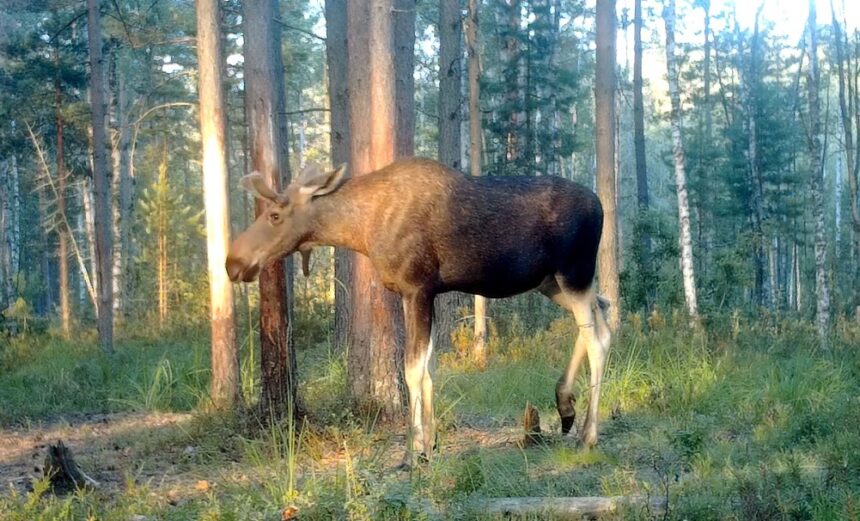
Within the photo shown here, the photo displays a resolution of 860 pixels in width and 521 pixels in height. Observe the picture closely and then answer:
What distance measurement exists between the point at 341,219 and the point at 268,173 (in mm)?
1627

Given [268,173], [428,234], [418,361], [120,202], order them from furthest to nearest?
[120,202] → [268,173] → [428,234] → [418,361]

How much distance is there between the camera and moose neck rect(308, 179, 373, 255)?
7.88 meters

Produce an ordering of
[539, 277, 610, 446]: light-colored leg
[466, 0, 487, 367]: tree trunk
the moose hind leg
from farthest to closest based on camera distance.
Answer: [466, 0, 487, 367]: tree trunk → the moose hind leg → [539, 277, 610, 446]: light-colored leg

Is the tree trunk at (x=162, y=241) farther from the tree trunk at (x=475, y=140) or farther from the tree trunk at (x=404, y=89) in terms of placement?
the tree trunk at (x=404, y=89)

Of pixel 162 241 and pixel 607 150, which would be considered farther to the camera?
pixel 162 241

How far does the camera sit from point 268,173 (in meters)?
9.22

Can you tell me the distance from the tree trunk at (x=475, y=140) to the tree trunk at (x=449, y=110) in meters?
0.26

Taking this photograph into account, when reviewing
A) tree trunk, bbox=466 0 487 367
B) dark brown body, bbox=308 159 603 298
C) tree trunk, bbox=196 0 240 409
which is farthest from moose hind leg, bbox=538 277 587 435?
tree trunk, bbox=466 0 487 367

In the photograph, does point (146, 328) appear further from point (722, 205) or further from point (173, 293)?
point (722, 205)

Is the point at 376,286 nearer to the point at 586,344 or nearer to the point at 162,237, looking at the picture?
the point at 586,344

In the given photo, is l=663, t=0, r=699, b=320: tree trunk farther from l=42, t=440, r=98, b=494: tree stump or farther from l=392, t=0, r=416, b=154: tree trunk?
l=42, t=440, r=98, b=494: tree stump

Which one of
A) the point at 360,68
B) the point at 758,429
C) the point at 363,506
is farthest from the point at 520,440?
the point at 360,68

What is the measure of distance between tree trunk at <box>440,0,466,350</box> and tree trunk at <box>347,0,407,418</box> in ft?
20.4

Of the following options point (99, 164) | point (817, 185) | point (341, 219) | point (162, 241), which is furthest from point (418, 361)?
point (162, 241)
